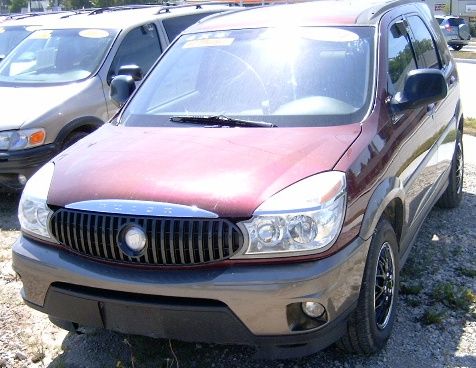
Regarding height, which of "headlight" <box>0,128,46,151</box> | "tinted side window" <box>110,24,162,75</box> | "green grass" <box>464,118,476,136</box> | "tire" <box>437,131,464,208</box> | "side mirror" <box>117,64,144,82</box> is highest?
"side mirror" <box>117,64,144,82</box>

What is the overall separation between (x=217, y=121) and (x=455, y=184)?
9.54 feet

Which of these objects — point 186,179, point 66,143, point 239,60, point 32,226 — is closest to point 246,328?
point 186,179

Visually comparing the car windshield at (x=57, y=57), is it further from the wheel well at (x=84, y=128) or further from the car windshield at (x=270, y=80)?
the car windshield at (x=270, y=80)

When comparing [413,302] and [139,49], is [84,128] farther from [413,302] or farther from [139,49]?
[413,302]

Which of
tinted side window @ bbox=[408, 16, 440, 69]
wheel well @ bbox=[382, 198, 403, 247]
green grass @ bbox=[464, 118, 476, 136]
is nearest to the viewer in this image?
wheel well @ bbox=[382, 198, 403, 247]

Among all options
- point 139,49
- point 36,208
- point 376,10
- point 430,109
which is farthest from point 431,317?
point 139,49

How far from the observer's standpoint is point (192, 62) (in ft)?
14.7

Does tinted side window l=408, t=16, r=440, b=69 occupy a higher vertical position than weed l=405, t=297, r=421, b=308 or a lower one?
higher

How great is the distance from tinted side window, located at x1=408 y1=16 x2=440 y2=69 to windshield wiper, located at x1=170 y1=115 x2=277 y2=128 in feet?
Answer: 5.85

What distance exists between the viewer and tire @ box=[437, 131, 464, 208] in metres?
5.66

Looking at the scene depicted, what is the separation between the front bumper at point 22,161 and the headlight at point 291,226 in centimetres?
386

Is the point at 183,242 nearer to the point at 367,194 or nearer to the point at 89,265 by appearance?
the point at 89,265

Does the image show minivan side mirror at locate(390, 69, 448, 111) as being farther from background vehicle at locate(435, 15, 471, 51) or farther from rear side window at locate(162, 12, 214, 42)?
background vehicle at locate(435, 15, 471, 51)

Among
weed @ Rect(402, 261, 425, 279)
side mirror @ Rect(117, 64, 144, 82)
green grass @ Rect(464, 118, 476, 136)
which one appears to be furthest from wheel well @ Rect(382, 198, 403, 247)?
green grass @ Rect(464, 118, 476, 136)
